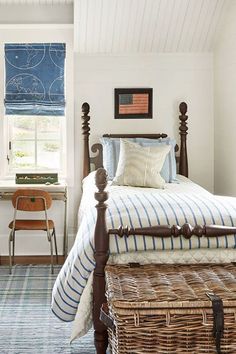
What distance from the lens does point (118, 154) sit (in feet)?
15.4

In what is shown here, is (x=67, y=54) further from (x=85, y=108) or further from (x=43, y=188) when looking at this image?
(x=43, y=188)

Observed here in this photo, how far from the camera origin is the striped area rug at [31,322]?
305 cm

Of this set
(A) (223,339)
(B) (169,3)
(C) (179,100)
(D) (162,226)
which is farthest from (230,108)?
(A) (223,339)

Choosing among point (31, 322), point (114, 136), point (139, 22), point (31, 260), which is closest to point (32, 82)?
point (114, 136)

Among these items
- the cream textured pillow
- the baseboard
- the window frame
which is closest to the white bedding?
the cream textured pillow

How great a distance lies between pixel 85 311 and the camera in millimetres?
2701

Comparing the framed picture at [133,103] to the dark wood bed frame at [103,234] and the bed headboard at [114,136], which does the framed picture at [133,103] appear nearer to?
the bed headboard at [114,136]

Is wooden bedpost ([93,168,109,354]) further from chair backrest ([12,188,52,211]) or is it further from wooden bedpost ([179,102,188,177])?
wooden bedpost ([179,102,188,177])

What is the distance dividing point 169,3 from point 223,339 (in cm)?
323

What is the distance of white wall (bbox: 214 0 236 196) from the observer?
15.1 feet

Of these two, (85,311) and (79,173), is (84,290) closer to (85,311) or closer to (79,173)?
(85,311)

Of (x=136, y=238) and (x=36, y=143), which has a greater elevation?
(x=36, y=143)

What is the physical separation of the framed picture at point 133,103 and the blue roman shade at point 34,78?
51cm

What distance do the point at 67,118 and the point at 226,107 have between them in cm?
144
